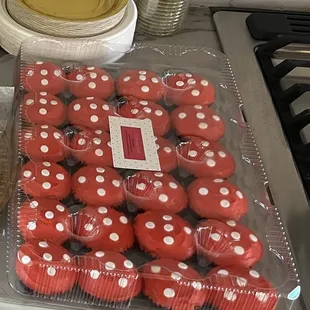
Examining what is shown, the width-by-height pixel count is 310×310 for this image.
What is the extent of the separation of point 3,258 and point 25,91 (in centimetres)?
20

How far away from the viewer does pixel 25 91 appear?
2.40ft

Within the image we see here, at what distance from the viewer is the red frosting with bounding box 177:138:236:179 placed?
2.27 feet

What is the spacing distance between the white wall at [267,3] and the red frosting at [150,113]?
1.05 feet

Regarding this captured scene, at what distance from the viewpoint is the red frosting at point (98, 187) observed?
632mm

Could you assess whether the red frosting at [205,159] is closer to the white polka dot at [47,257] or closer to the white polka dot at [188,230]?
the white polka dot at [188,230]

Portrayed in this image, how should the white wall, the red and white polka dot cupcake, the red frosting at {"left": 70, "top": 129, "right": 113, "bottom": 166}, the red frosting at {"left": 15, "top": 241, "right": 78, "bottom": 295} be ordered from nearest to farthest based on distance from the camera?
1. the red frosting at {"left": 15, "top": 241, "right": 78, "bottom": 295}
2. the red frosting at {"left": 70, "top": 129, "right": 113, "bottom": 166}
3. the red and white polka dot cupcake
4. the white wall

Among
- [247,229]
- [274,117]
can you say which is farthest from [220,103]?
[247,229]

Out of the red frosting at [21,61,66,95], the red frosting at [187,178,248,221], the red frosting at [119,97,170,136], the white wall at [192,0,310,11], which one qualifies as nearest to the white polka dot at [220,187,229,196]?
the red frosting at [187,178,248,221]

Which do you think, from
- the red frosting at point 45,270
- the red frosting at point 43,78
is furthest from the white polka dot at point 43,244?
the red frosting at point 43,78

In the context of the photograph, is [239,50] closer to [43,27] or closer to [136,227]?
[43,27]

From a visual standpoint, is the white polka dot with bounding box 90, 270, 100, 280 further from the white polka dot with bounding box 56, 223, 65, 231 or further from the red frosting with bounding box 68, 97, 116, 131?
the red frosting with bounding box 68, 97, 116, 131

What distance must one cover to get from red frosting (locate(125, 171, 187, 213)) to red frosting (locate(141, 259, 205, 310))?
0.08 metres

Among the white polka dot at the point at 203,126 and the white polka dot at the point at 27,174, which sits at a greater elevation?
the white polka dot at the point at 203,126

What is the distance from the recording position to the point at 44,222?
0.60 m
